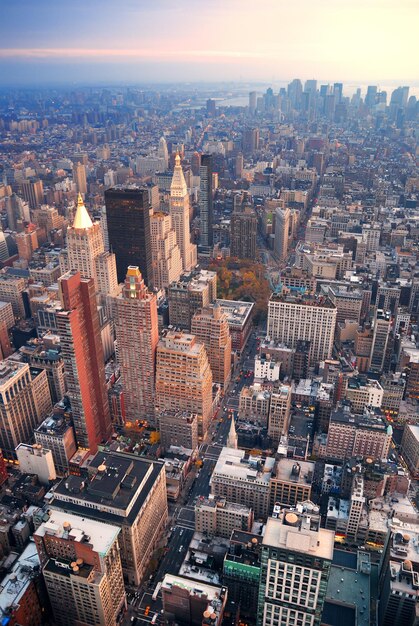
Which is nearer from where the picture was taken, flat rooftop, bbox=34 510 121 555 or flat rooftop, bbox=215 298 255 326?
flat rooftop, bbox=34 510 121 555

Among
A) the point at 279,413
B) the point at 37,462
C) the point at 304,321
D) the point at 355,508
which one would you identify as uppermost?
the point at 304,321

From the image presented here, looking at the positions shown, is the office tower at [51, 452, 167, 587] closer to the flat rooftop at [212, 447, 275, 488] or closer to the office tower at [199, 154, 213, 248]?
the flat rooftop at [212, 447, 275, 488]

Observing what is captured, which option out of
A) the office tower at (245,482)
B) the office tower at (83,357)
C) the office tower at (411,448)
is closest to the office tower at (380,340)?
the office tower at (411,448)

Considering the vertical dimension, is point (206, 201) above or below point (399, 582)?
above

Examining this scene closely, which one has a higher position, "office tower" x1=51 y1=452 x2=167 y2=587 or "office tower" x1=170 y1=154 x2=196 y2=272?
"office tower" x1=170 y1=154 x2=196 y2=272

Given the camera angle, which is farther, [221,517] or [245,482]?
[245,482]

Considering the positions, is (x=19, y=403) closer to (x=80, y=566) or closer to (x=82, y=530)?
(x=82, y=530)

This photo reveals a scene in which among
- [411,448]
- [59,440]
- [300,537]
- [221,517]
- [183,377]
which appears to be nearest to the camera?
[300,537]

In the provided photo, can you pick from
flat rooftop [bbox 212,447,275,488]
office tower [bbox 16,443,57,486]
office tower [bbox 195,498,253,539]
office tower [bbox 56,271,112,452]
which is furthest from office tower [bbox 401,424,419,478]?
office tower [bbox 16,443,57,486]

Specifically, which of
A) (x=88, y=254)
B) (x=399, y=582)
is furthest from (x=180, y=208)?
(x=399, y=582)
